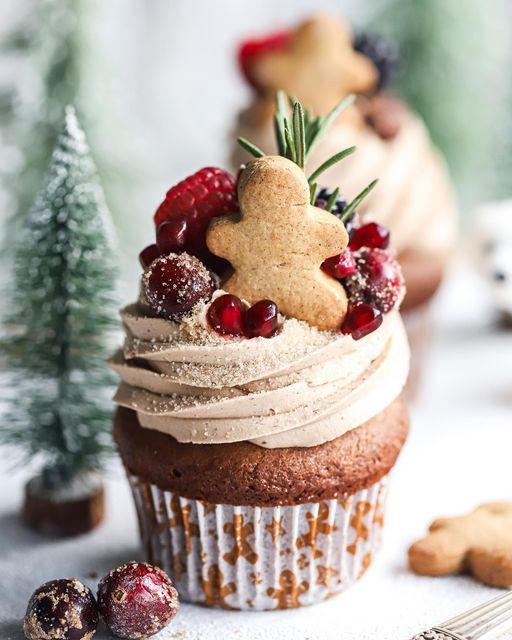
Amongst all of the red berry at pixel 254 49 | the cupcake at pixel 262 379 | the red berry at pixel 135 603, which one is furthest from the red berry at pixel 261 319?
the red berry at pixel 254 49

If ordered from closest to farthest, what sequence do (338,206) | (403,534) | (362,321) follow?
(362,321) < (338,206) < (403,534)

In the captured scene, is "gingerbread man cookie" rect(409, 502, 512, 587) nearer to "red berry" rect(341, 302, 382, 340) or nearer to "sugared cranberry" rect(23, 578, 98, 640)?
"red berry" rect(341, 302, 382, 340)

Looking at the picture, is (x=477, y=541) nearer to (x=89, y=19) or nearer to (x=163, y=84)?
(x=89, y=19)

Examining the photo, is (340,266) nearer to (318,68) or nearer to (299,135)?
(299,135)

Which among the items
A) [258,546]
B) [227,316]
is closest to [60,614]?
[258,546]

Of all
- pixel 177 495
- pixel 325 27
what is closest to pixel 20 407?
pixel 177 495

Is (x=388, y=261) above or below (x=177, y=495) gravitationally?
above

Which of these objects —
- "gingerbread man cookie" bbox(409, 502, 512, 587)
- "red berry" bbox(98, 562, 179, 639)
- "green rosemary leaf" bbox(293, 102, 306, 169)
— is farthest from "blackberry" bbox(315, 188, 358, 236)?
"red berry" bbox(98, 562, 179, 639)
